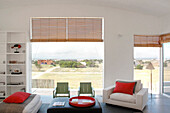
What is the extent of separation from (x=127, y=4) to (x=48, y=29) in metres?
Result: 3.13

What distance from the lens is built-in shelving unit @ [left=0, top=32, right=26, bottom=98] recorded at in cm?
517

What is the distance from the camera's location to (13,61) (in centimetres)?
524

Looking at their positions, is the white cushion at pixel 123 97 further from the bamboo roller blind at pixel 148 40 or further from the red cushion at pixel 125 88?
the bamboo roller blind at pixel 148 40

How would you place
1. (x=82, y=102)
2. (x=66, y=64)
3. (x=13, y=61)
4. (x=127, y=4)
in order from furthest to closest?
1. (x=66, y=64)
2. (x=13, y=61)
3. (x=127, y=4)
4. (x=82, y=102)

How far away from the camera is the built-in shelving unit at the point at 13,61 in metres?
5.17

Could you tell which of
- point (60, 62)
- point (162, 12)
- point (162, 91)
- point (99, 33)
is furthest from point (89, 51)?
point (162, 91)

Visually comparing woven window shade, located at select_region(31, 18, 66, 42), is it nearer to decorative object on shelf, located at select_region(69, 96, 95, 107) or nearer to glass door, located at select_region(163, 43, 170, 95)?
decorative object on shelf, located at select_region(69, 96, 95, 107)

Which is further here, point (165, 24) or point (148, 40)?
point (148, 40)

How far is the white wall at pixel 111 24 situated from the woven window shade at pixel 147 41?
0.74ft

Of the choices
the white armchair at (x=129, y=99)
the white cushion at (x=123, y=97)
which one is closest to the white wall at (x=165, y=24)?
the white armchair at (x=129, y=99)

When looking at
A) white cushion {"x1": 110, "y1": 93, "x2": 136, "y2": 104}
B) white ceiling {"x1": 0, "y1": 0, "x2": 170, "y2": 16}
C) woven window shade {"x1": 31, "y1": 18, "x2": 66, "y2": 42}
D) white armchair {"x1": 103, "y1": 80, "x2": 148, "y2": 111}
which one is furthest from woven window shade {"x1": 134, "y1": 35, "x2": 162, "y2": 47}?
woven window shade {"x1": 31, "y1": 18, "x2": 66, "y2": 42}

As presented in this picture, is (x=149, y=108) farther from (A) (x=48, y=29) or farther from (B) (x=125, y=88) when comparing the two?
(A) (x=48, y=29)

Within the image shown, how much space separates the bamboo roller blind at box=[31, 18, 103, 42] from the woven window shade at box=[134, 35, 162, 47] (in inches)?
61.1

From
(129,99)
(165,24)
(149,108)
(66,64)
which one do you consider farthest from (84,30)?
(149,108)
